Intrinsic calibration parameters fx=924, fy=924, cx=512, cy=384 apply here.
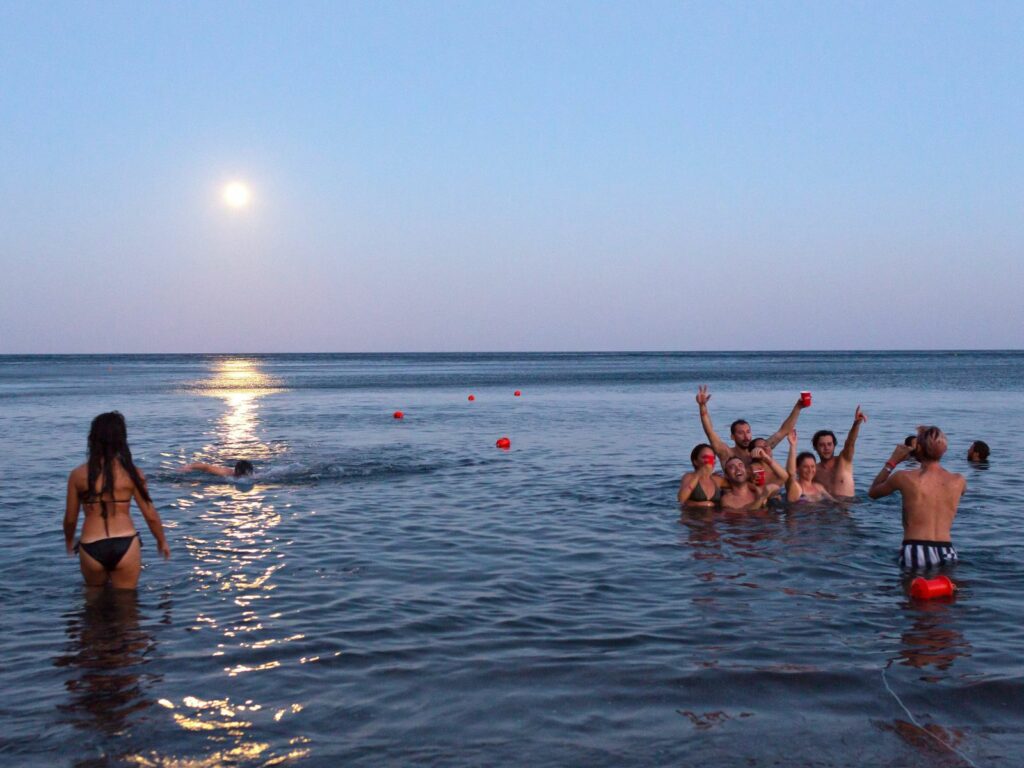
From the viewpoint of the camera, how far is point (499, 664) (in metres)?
7.64

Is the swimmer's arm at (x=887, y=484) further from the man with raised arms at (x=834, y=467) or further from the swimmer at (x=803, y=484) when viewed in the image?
the man with raised arms at (x=834, y=467)

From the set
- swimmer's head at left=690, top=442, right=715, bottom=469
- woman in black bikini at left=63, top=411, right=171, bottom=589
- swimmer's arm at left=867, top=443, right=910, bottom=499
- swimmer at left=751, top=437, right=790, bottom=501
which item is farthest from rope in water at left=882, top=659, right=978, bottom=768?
swimmer at left=751, top=437, right=790, bottom=501

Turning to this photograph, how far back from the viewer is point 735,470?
47.0ft

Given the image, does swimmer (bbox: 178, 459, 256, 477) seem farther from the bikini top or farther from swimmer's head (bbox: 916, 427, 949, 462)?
swimmer's head (bbox: 916, 427, 949, 462)

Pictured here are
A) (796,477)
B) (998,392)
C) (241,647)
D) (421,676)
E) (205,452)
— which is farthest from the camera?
(998,392)

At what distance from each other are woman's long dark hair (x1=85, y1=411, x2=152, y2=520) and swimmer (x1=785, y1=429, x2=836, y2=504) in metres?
10.0

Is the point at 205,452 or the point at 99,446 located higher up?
the point at 99,446

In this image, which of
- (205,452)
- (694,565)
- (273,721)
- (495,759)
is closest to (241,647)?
(273,721)

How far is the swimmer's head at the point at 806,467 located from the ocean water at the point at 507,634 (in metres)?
0.83

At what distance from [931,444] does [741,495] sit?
17.9ft

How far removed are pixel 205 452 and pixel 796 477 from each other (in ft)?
53.0

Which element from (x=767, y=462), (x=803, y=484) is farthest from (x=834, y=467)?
(x=767, y=462)

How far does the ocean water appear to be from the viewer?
20.3 feet

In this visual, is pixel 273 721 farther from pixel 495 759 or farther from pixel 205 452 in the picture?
pixel 205 452
